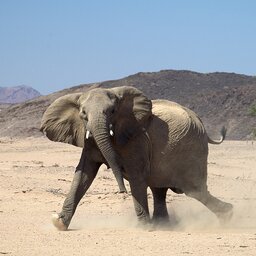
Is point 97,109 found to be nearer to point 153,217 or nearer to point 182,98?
point 153,217

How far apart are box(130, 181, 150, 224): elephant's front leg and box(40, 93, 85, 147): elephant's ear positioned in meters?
1.00

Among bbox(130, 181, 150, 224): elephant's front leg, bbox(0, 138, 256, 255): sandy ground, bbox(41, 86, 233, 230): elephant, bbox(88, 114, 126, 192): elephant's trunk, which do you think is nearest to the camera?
bbox(0, 138, 256, 255): sandy ground

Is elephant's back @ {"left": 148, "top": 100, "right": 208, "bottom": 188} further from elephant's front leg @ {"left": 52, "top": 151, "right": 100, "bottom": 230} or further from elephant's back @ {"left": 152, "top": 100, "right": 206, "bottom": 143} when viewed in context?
elephant's front leg @ {"left": 52, "top": 151, "right": 100, "bottom": 230}

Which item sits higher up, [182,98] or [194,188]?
[194,188]

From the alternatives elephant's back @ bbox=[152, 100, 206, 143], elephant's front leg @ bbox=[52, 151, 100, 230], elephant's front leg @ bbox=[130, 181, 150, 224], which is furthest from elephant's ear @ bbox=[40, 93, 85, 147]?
elephant's back @ bbox=[152, 100, 206, 143]

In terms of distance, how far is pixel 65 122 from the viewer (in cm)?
1198

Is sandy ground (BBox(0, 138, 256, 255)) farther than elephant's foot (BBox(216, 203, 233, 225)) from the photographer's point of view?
No

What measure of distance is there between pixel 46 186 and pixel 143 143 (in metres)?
6.69

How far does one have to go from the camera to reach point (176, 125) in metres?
12.3

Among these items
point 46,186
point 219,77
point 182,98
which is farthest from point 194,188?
point 219,77

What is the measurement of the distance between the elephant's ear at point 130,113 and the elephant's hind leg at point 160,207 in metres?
1.52

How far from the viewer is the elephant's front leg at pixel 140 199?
11812mm

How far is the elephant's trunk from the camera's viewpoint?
10.8m

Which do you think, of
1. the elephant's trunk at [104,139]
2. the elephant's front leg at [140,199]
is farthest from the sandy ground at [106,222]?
the elephant's trunk at [104,139]
